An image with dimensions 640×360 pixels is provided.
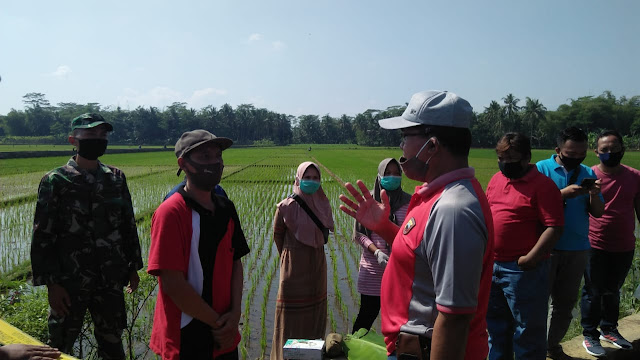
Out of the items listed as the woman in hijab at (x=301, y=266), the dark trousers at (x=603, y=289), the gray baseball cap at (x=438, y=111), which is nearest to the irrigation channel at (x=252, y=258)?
the woman in hijab at (x=301, y=266)

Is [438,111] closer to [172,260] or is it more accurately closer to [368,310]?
[172,260]

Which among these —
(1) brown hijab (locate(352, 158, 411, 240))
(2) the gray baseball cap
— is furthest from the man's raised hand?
(1) brown hijab (locate(352, 158, 411, 240))

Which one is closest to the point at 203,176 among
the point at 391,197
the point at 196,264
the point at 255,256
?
the point at 196,264

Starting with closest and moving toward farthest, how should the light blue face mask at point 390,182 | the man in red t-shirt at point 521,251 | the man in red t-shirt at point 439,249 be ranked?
the man in red t-shirt at point 439,249 → the man in red t-shirt at point 521,251 → the light blue face mask at point 390,182

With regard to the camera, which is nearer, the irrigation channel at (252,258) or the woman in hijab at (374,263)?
the woman in hijab at (374,263)

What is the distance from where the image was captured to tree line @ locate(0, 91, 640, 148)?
5716 cm

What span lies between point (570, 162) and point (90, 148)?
347 centimetres

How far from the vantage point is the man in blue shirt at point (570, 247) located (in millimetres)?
3109

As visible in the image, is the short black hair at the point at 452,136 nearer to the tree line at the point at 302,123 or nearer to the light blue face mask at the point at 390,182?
the light blue face mask at the point at 390,182

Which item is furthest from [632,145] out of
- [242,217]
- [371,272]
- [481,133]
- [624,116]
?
[371,272]

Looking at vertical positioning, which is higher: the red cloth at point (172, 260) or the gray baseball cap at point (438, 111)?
the gray baseball cap at point (438, 111)

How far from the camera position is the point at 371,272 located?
3.38 meters

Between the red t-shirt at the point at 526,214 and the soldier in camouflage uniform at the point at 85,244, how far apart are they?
247 centimetres

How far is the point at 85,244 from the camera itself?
2.61 meters
